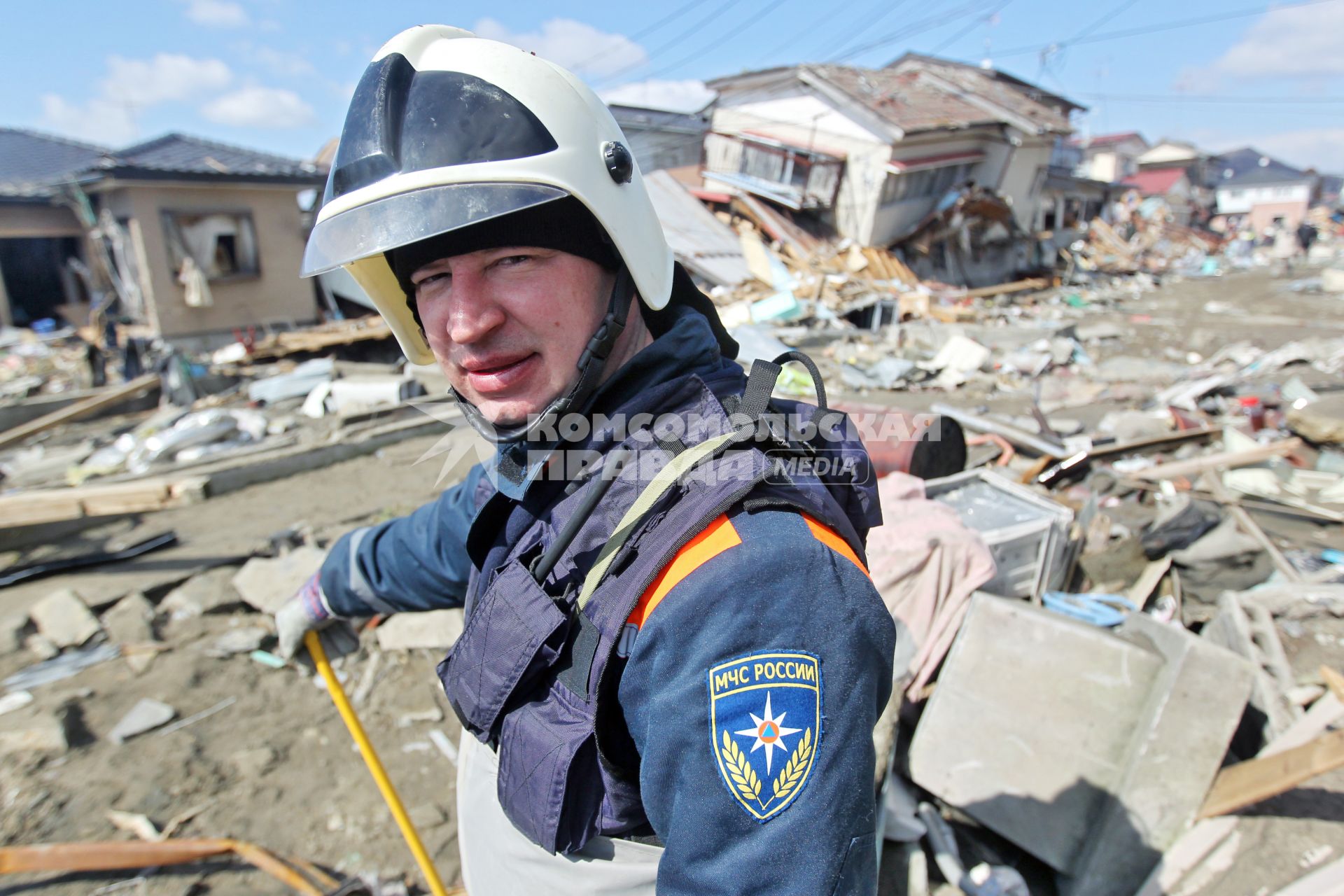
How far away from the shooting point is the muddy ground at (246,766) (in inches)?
99.1

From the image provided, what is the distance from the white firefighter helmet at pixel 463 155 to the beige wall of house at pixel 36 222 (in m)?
19.5

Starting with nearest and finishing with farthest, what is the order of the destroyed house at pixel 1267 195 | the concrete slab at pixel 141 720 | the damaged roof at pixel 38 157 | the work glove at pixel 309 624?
the work glove at pixel 309 624, the concrete slab at pixel 141 720, the damaged roof at pixel 38 157, the destroyed house at pixel 1267 195

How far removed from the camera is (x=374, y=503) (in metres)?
6.11

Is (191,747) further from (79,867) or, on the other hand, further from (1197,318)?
(1197,318)

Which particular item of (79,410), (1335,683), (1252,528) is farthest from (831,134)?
(1335,683)

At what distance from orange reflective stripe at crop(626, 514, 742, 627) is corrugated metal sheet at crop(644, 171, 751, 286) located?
46.9 feet

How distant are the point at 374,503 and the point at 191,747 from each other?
9.99ft

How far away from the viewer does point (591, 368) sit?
4.21ft

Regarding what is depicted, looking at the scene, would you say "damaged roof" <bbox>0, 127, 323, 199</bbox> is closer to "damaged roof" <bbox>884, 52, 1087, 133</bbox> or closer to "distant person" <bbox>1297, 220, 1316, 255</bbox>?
"damaged roof" <bbox>884, 52, 1087, 133</bbox>

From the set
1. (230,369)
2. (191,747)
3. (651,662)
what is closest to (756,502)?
(651,662)

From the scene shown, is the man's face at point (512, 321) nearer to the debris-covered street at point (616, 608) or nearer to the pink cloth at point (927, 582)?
the debris-covered street at point (616, 608)

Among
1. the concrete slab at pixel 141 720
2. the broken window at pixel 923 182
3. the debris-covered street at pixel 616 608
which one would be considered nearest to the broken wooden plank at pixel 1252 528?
the debris-covered street at pixel 616 608

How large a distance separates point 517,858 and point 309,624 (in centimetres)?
108

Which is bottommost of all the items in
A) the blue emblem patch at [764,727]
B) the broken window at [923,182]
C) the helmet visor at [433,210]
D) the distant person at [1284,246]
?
the blue emblem patch at [764,727]
